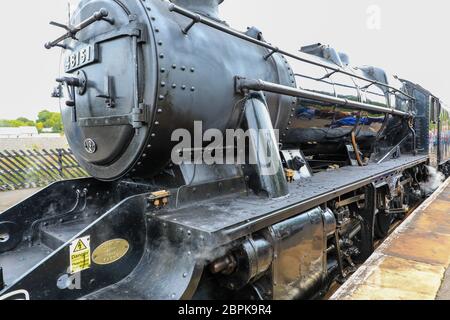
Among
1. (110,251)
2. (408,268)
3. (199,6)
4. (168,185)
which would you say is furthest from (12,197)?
(408,268)

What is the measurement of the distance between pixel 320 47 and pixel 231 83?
2.73 m

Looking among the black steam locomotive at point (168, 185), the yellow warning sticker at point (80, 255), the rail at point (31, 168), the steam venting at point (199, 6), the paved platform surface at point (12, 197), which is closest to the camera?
the yellow warning sticker at point (80, 255)

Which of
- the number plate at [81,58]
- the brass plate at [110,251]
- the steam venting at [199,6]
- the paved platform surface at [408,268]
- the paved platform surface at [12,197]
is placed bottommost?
the paved platform surface at [12,197]

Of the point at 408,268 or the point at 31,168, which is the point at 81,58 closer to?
the point at 408,268

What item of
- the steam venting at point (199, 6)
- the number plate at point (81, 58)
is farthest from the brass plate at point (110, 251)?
the steam venting at point (199, 6)

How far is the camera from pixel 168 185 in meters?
2.32

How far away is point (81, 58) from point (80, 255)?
1427mm

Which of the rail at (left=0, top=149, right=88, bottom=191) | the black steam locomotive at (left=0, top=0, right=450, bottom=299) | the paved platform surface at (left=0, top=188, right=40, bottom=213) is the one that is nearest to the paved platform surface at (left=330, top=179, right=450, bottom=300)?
the black steam locomotive at (left=0, top=0, right=450, bottom=299)

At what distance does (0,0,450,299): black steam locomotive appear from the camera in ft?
5.65

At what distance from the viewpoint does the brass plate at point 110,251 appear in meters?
1.73

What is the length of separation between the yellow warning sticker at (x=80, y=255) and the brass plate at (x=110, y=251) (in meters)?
0.04

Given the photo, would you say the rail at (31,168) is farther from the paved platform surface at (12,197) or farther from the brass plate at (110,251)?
the brass plate at (110,251)

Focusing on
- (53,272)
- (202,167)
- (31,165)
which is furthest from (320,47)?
(31,165)

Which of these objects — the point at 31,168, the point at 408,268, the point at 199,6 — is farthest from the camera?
the point at 31,168
